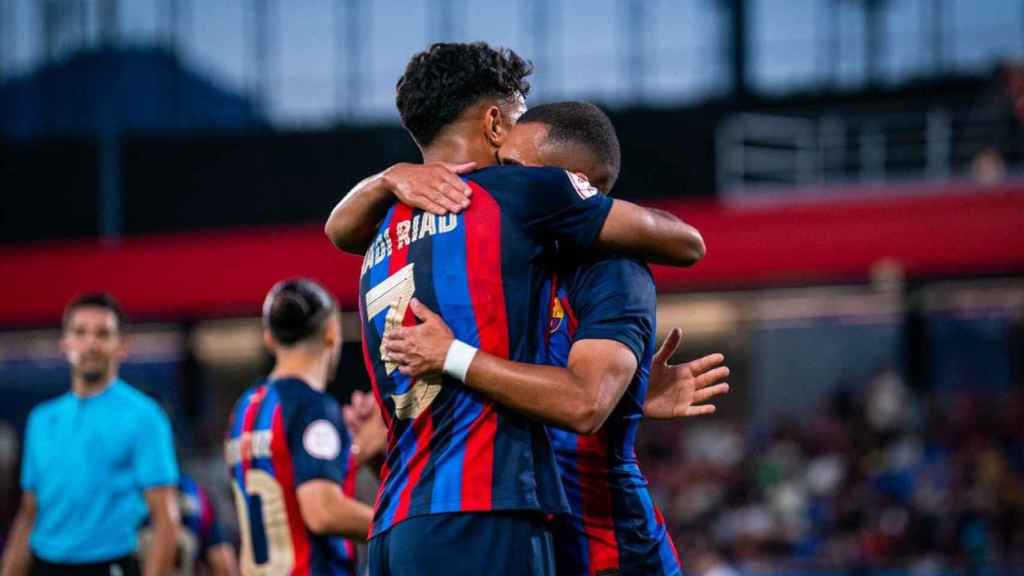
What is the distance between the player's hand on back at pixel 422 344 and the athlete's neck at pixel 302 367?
73.2 inches

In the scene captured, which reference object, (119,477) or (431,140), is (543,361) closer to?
(431,140)

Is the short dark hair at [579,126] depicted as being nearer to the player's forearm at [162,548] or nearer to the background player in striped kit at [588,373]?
the background player in striped kit at [588,373]

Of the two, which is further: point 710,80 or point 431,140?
point 710,80

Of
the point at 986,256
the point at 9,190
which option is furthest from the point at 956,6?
the point at 9,190

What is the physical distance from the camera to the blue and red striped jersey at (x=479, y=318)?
3.09 metres

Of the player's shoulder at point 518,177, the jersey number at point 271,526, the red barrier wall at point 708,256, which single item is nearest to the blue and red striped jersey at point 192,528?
the jersey number at point 271,526

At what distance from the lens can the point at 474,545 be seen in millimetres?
3023

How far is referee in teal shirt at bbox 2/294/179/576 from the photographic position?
5.97 m

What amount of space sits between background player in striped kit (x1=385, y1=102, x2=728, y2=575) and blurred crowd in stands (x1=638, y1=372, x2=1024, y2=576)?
27.2 feet

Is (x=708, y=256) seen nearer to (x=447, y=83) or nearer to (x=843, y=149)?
(x=843, y=149)

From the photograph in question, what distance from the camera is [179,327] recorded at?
66.6 ft

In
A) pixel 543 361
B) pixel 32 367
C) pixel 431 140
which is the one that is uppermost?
pixel 431 140

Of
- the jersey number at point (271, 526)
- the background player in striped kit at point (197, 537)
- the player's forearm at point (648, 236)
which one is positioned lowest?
the background player in striped kit at point (197, 537)

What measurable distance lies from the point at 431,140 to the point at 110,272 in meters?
15.0
